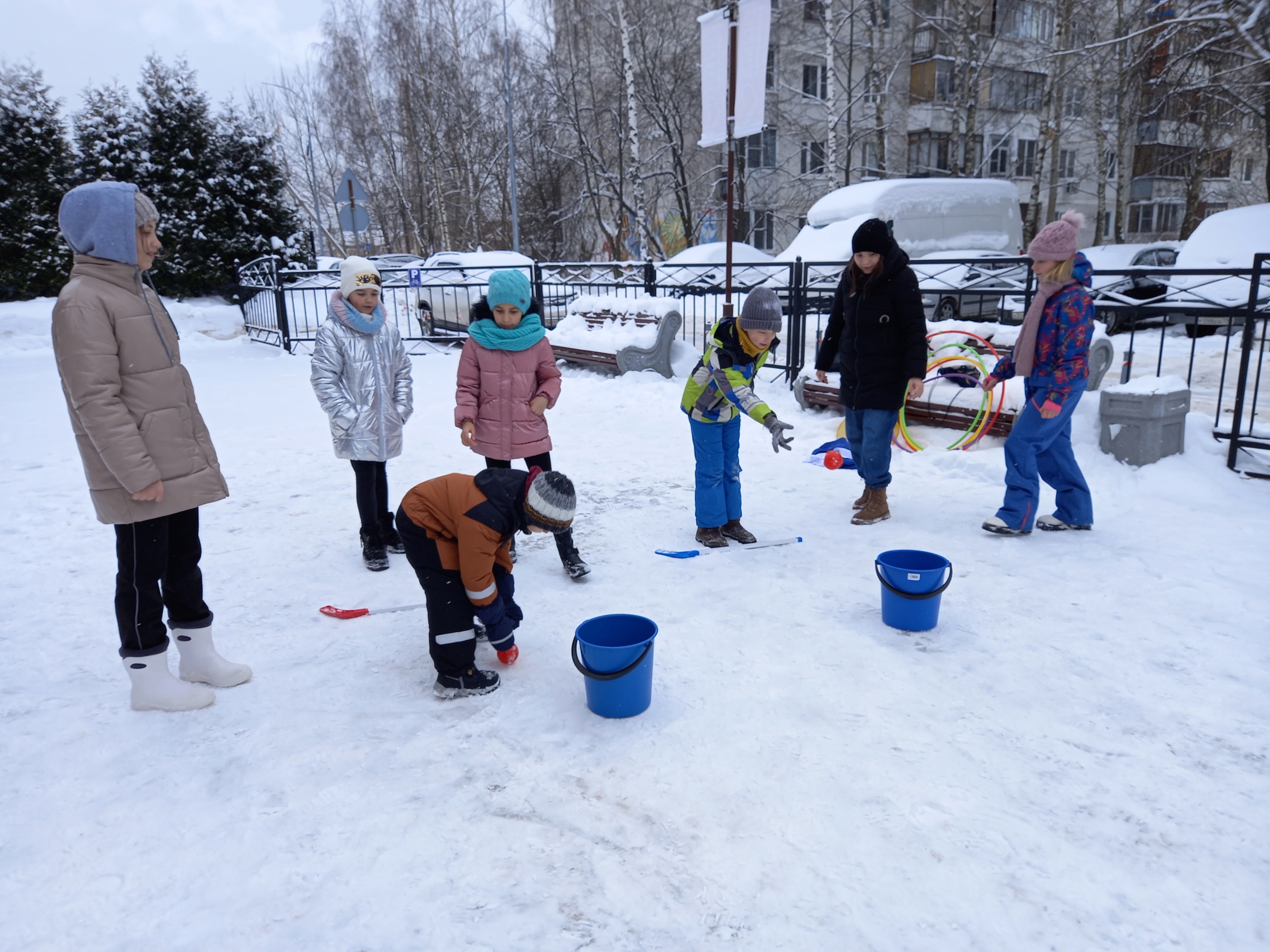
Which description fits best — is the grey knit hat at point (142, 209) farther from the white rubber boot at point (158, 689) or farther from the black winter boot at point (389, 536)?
the black winter boot at point (389, 536)

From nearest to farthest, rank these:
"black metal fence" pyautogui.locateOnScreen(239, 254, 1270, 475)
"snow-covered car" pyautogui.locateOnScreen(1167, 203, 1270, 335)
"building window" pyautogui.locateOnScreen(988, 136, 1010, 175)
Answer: "black metal fence" pyautogui.locateOnScreen(239, 254, 1270, 475) → "snow-covered car" pyautogui.locateOnScreen(1167, 203, 1270, 335) → "building window" pyautogui.locateOnScreen(988, 136, 1010, 175)

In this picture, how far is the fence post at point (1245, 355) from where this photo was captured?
5.12 metres

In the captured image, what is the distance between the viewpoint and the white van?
45.8 feet

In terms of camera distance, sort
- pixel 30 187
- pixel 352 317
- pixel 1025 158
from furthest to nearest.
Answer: pixel 1025 158
pixel 30 187
pixel 352 317

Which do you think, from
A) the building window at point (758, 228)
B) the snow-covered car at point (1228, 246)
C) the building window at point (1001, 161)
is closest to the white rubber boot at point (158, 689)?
the snow-covered car at point (1228, 246)

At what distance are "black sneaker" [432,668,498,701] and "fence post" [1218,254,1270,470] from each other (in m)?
5.10

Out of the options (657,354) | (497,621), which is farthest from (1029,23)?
(497,621)

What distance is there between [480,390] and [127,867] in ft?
8.36

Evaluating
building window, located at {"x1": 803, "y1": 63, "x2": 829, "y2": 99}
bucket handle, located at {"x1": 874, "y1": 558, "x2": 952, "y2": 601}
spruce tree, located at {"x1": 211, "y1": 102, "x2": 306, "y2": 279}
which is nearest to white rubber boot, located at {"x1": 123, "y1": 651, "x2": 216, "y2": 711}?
bucket handle, located at {"x1": 874, "y1": 558, "x2": 952, "y2": 601}

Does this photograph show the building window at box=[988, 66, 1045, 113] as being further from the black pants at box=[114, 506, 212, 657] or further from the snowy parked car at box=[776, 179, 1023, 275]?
the black pants at box=[114, 506, 212, 657]

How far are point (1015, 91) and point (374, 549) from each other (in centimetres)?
3210

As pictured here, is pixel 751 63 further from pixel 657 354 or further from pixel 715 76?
pixel 657 354

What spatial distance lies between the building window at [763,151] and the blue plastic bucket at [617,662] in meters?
26.0

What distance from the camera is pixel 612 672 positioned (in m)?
2.81
